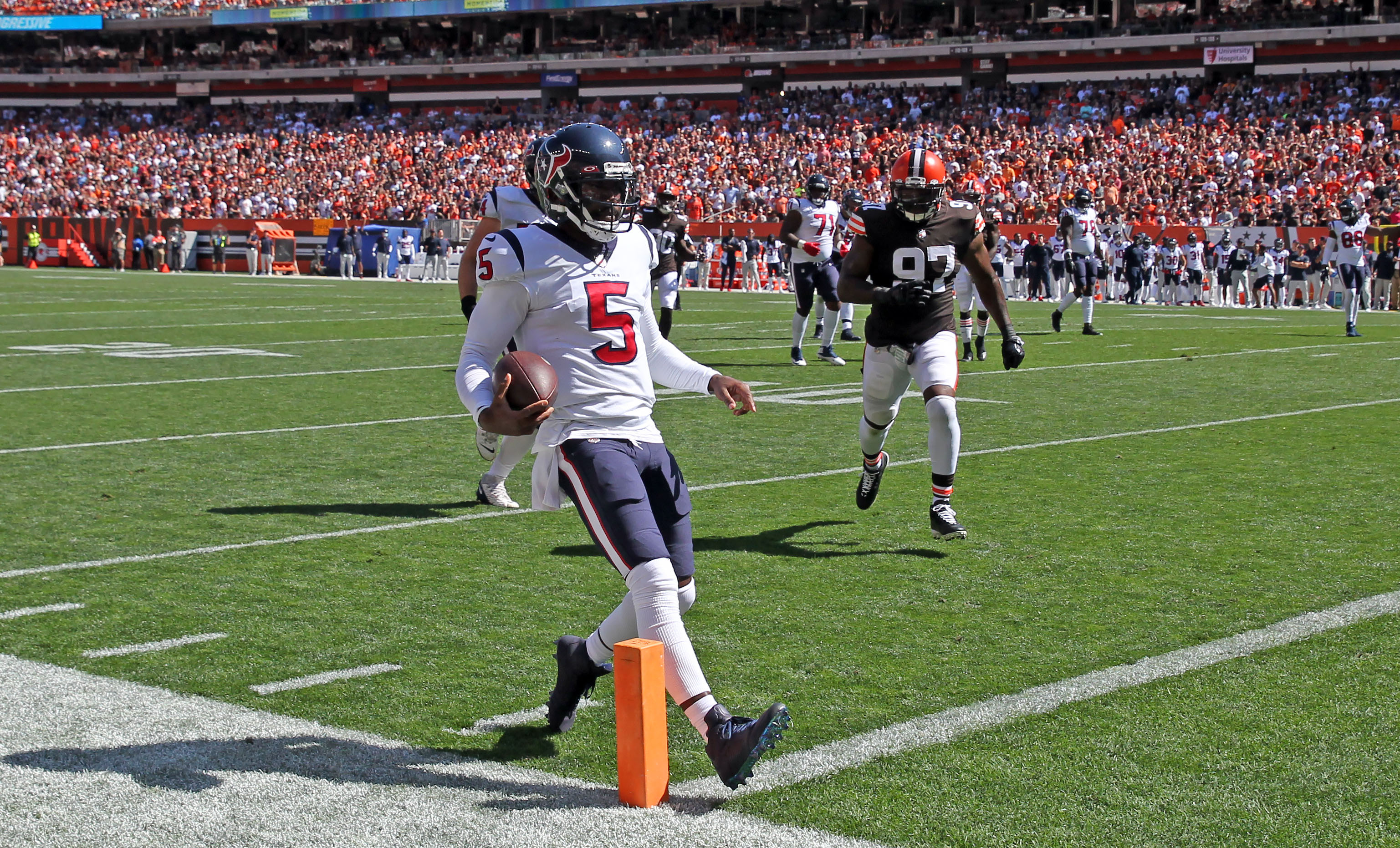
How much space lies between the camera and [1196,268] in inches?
1089

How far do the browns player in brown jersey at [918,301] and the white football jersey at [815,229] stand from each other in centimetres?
738

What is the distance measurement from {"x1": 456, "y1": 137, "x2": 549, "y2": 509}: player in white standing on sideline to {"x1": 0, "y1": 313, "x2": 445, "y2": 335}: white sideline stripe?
12.2 metres

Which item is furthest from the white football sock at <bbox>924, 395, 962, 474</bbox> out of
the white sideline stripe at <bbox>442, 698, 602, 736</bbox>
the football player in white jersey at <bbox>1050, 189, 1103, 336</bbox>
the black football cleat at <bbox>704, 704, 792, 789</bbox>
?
the football player in white jersey at <bbox>1050, 189, 1103, 336</bbox>

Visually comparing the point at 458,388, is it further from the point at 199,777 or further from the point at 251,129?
the point at 251,129

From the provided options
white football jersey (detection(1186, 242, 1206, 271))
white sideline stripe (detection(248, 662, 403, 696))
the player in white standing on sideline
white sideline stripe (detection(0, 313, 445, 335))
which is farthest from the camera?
white football jersey (detection(1186, 242, 1206, 271))

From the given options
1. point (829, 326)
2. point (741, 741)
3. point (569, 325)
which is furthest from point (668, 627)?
point (829, 326)

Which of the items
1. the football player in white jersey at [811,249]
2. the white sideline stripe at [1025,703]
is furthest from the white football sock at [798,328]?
the white sideline stripe at [1025,703]

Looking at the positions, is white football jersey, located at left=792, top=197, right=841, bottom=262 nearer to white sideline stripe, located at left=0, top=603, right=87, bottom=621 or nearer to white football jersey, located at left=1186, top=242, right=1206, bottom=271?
white sideline stripe, located at left=0, top=603, right=87, bottom=621

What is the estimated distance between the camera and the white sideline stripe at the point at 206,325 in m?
18.7

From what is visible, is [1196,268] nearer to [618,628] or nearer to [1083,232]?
[1083,232]

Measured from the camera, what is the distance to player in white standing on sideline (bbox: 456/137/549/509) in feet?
23.6

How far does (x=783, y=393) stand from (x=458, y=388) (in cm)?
857

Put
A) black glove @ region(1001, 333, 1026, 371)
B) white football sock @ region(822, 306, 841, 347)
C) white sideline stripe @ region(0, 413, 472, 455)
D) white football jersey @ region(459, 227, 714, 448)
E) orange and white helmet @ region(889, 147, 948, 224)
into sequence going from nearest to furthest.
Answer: white football jersey @ region(459, 227, 714, 448) → orange and white helmet @ region(889, 147, 948, 224) → black glove @ region(1001, 333, 1026, 371) → white sideline stripe @ region(0, 413, 472, 455) → white football sock @ region(822, 306, 841, 347)

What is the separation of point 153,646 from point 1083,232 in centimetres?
1539
